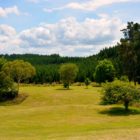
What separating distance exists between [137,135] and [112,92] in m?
35.7

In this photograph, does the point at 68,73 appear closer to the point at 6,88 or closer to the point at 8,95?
the point at 8,95

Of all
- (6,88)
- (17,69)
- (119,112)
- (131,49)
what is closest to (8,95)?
(6,88)

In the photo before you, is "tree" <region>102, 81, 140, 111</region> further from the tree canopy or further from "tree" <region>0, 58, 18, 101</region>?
the tree canopy

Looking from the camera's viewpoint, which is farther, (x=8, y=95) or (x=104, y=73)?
(x=104, y=73)

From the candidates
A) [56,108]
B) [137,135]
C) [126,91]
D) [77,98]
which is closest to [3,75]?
[77,98]

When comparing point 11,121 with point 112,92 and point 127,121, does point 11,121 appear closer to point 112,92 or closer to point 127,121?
point 127,121

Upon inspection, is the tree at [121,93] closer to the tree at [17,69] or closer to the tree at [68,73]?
the tree at [17,69]

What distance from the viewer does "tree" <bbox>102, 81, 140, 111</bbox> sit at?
61062mm

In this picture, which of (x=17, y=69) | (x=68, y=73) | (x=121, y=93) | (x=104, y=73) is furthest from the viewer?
(x=104, y=73)

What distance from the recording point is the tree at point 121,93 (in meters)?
61.1

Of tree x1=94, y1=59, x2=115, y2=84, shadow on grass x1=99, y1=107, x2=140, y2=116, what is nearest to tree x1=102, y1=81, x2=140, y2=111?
shadow on grass x1=99, y1=107, x2=140, y2=116

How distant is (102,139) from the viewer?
85.6 ft

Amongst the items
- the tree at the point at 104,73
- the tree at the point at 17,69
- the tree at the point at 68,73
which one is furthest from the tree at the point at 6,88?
the tree at the point at 104,73

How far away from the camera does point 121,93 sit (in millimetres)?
61281
